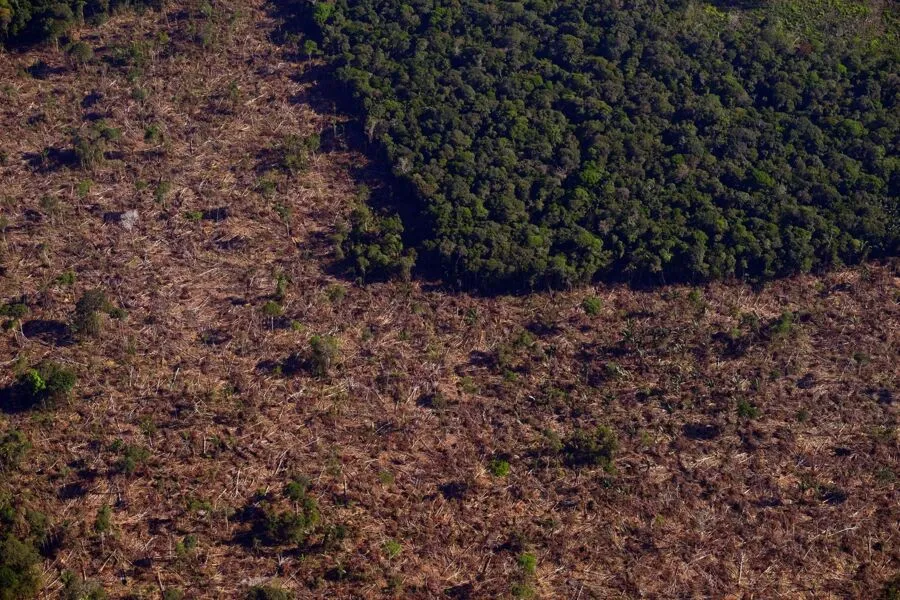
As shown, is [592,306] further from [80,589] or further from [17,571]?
[17,571]

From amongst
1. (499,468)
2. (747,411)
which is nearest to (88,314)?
(499,468)

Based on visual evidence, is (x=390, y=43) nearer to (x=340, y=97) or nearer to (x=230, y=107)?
(x=340, y=97)

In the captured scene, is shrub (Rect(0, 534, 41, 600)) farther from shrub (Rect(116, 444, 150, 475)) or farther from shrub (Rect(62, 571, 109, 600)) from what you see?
shrub (Rect(116, 444, 150, 475))

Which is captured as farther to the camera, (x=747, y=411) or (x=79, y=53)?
(x=79, y=53)

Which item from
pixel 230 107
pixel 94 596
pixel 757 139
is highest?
pixel 757 139

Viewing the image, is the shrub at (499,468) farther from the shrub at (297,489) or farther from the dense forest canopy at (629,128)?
the dense forest canopy at (629,128)

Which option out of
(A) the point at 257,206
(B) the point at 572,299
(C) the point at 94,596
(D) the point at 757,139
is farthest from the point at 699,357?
(C) the point at 94,596
